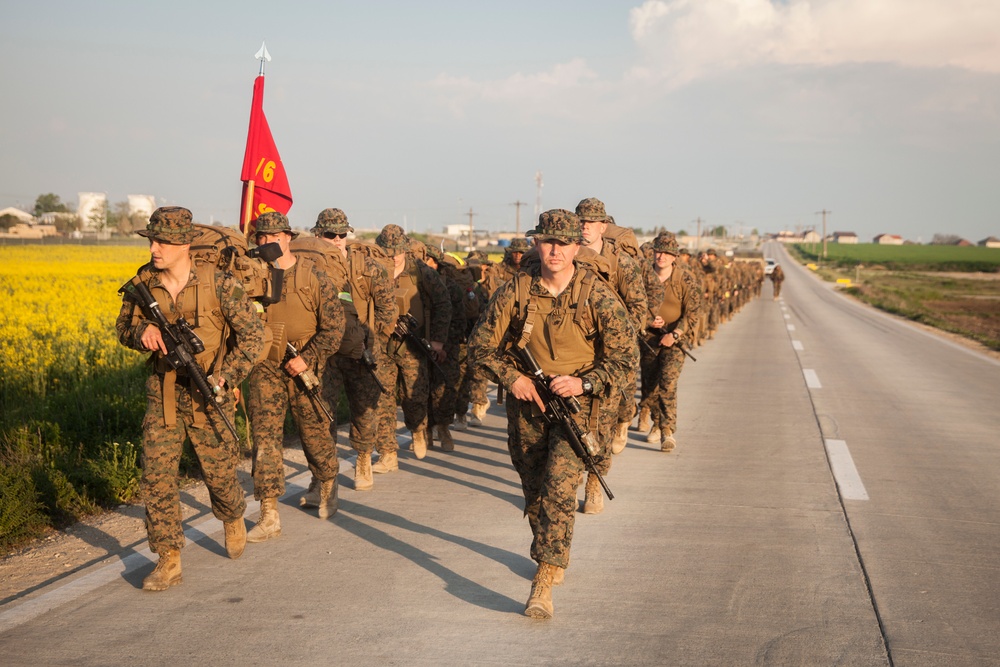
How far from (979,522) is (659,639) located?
129 inches

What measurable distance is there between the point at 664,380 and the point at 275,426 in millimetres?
4195

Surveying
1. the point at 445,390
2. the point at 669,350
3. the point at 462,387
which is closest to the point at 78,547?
the point at 445,390

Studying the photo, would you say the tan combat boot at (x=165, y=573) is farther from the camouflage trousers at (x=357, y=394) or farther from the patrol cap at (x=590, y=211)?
the patrol cap at (x=590, y=211)

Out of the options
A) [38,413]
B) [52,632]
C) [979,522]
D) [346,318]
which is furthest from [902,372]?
[52,632]

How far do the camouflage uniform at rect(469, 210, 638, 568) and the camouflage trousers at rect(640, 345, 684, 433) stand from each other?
156 inches

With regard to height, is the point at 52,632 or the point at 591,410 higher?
the point at 591,410

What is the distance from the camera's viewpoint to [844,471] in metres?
7.82

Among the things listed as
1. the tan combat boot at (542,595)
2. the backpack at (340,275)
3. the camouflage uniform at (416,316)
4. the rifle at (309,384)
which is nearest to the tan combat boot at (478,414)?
the camouflage uniform at (416,316)

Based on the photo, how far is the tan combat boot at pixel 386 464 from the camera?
7.68 meters

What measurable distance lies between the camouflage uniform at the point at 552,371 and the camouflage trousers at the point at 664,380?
3950mm

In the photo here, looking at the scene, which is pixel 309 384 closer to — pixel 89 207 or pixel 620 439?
pixel 620 439

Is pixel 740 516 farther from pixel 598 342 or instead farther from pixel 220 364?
pixel 220 364

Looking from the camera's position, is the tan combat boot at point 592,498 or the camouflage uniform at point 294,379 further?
the tan combat boot at point 592,498

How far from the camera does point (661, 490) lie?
717 cm
